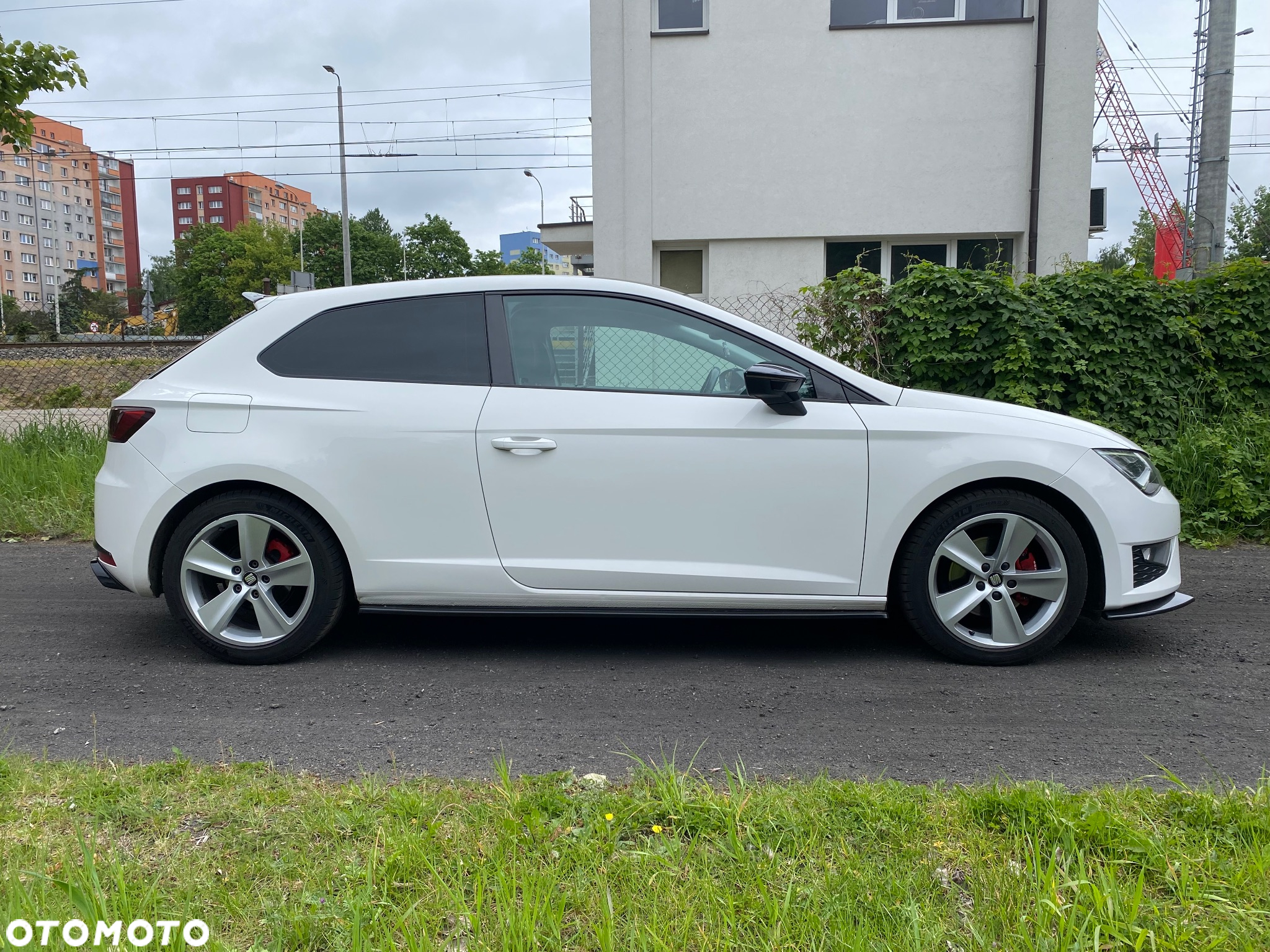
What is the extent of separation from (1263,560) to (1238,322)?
218cm

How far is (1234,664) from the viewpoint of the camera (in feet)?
13.4

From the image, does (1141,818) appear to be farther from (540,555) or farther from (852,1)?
(852,1)

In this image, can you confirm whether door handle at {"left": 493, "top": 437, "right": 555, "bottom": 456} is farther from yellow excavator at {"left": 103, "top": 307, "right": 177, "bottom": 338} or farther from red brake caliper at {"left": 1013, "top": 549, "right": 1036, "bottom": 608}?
yellow excavator at {"left": 103, "top": 307, "right": 177, "bottom": 338}

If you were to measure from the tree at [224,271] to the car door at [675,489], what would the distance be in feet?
280

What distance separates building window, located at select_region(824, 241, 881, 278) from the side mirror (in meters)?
10.6

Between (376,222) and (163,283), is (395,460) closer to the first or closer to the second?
(376,222)

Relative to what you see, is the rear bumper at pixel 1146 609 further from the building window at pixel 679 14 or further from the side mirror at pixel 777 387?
the building window at pixel 679 14

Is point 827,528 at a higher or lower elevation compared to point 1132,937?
higher

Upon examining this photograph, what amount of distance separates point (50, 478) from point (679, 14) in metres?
10.3

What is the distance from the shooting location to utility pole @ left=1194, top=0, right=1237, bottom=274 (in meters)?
9.83

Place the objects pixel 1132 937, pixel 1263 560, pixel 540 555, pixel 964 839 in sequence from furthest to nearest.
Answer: pixel 1263 560 → pixel 540 555 → pixel 964 839 → pixel 1132 937

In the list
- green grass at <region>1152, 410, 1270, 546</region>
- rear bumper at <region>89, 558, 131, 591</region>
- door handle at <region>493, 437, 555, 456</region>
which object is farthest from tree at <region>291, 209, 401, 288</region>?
door handle at <region>493, 437, 555, 456</region>

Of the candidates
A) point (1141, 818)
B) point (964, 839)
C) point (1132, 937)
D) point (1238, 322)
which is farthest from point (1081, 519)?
point (1238, 322)

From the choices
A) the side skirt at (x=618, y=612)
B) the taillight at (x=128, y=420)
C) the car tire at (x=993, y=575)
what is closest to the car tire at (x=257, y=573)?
the side skirt at (x=618, y=612)
